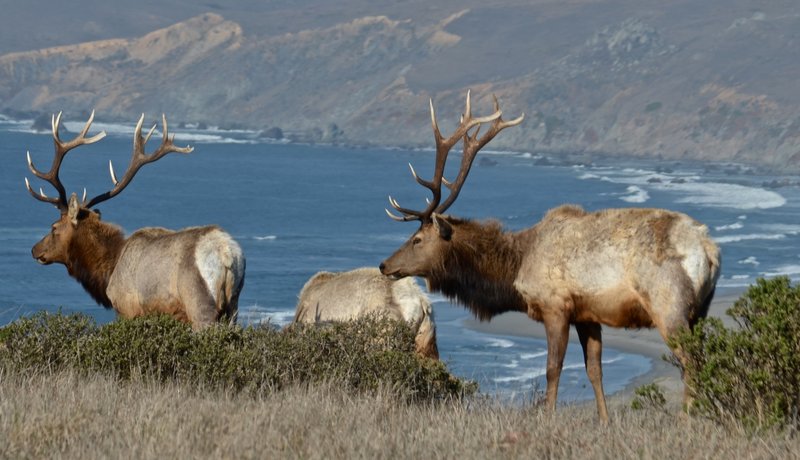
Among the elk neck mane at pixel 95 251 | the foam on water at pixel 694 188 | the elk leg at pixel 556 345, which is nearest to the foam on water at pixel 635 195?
the foam on water at pixel 694 188

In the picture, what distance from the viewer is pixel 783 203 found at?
92.4m

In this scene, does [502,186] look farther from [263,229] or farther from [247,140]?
[247,140]

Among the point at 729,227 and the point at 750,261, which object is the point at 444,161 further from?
the point at 729,227

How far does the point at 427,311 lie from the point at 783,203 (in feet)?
271

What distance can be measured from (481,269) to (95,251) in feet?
13.9

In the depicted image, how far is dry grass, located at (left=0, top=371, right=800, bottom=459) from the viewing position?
7.72 m

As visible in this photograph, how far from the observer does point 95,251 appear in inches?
576

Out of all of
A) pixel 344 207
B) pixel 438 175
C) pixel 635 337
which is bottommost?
pixel 344 207

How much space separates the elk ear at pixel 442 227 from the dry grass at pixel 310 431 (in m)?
3.66

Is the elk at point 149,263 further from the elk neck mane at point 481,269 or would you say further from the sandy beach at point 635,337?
the sandy beach at point 635,337

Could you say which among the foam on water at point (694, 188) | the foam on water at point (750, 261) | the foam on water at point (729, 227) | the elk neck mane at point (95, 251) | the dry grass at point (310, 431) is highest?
the elk neck mane at point (95, 251)

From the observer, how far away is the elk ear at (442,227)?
13.2m

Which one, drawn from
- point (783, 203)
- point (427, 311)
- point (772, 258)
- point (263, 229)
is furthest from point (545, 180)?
point (427, 311)

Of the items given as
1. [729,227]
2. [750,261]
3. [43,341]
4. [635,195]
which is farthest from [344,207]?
[43,341]
